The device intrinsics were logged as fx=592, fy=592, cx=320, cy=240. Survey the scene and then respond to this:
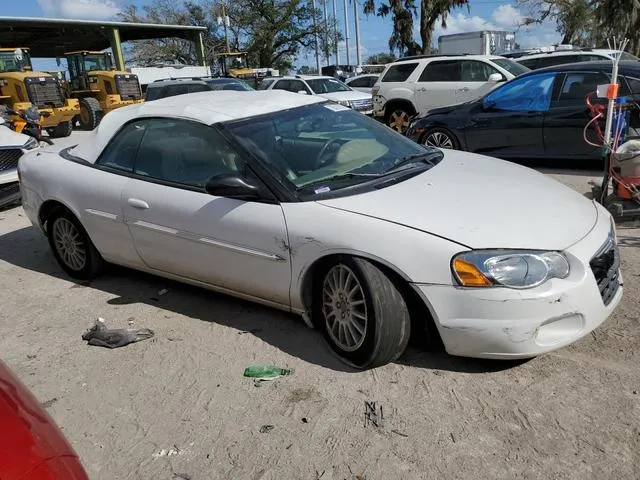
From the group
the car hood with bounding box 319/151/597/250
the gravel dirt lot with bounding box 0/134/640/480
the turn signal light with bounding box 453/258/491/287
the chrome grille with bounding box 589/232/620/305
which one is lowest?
the gravel dirt lot with bounding box 0/134/640/480

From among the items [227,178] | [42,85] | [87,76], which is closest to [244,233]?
[227,178]

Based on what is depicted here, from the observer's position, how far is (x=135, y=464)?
8.71ft

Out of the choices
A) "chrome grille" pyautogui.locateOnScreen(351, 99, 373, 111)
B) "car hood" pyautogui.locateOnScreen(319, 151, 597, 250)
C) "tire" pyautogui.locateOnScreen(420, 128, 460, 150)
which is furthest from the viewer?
"chrome grille" pyautogui.locateOnScreen(351, 99, 373, 111)

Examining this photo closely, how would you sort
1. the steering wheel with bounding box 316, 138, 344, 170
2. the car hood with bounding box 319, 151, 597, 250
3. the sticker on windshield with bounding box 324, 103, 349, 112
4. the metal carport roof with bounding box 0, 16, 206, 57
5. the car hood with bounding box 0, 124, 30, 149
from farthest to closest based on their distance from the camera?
the metal carport roof with bounding box 0, 16, 206, 57 < the car hood with bounding box 0, 124, 30, 149 < the sticker on windshield with bounding box 324, 103, 349, 112 < the steering wheel with bounding box 316, 138, 344, 170 < the car hood with bounding box 319, 151, 597, 250

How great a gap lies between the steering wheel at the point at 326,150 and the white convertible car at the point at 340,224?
14 millimetres

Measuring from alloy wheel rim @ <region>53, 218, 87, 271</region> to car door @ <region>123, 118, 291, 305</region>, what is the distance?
845 mm

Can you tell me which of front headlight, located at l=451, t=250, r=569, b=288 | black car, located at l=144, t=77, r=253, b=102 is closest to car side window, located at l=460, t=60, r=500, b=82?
black car, located at l=144, t=77, r=253, b=102

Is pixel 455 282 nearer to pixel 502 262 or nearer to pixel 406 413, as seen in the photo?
pixel 502 262

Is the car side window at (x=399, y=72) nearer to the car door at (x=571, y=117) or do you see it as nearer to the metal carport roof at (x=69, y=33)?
the car door at (x=571, y=117)

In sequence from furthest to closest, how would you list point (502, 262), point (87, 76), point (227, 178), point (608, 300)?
point (87, 76)
point (227, 178)
point (608, 300)
point (502, 262)

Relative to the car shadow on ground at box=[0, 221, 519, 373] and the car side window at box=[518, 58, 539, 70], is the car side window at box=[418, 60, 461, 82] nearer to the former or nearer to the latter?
the car side window at box=[518, 58, 539, 70]

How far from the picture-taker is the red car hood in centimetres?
142

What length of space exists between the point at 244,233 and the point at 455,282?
130 cm

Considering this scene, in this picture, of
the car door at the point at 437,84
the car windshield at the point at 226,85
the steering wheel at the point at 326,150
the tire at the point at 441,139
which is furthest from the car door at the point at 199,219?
the car windshield at the point at 226,85
